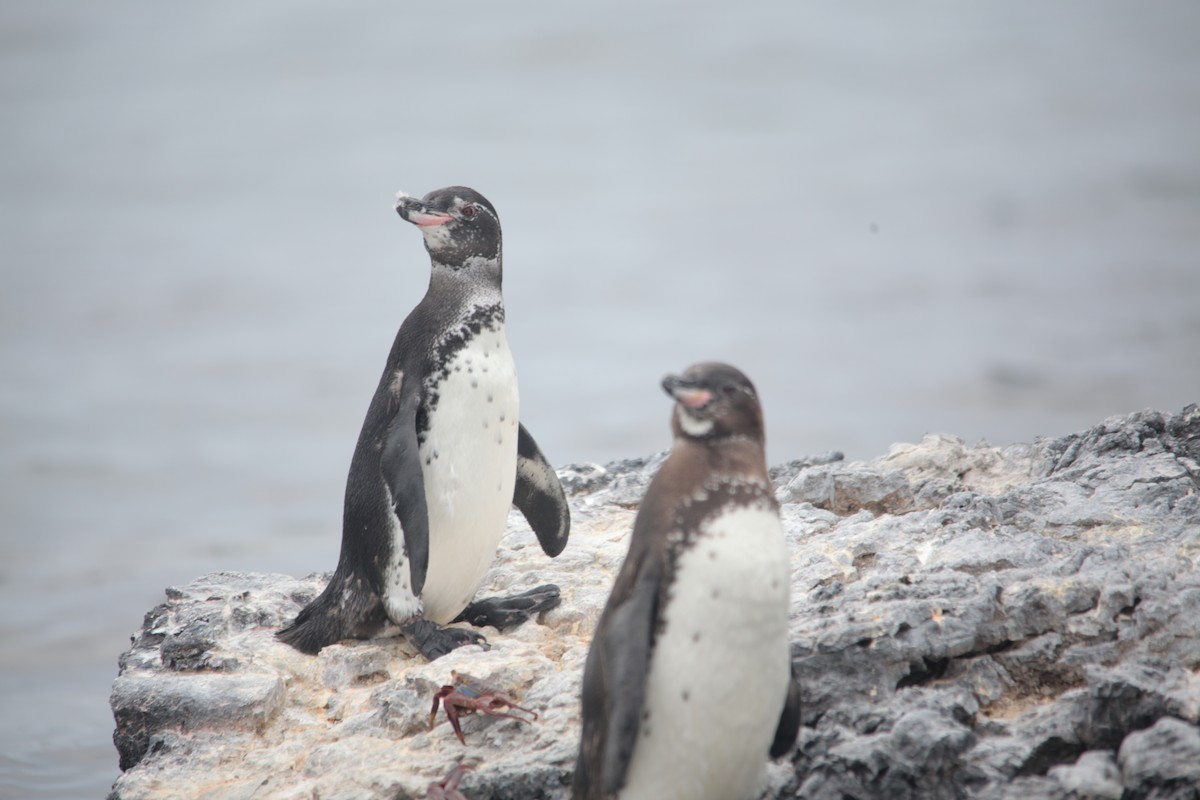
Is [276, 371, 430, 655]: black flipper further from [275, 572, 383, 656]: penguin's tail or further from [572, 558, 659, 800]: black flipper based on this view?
[572, 558, 659, 800]: black flipper

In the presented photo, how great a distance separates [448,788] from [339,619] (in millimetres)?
1244

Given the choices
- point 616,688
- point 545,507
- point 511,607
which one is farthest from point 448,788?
point 545,507

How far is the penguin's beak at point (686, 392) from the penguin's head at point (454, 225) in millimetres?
1683

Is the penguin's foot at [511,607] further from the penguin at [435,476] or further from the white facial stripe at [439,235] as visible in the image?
the white facial stripe at [439,235]

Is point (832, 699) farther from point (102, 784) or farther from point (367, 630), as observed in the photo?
point (102, 784)

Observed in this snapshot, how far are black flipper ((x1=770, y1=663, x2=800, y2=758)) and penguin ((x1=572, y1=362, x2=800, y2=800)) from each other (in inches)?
0.6

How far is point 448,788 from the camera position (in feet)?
8.84

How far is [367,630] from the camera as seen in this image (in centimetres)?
385

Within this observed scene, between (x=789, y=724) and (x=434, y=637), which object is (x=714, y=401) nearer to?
(x=789, y=724)

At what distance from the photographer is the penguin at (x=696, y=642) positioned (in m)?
2.40

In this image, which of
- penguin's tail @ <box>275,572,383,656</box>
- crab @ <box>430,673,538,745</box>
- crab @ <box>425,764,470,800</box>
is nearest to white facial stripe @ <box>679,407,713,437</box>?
crab @ <box>430,673,538,745</box>

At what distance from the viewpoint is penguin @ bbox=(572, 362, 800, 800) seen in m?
2.40

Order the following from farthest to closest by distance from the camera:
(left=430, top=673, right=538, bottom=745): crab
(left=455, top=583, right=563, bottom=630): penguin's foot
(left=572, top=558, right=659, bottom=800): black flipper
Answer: (left=455, top=583, right=563, bottom=630): penguin's foot → (left=430, top=673, right=538, bottom=745): crab → (left=572, top=558, right=659, bottom=800): black flipper

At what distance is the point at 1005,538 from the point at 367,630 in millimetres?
1984
